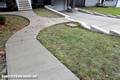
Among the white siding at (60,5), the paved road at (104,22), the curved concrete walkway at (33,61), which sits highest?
the white siding at (60,5)

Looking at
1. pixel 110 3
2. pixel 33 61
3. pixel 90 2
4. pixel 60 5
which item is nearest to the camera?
pixel 33 61

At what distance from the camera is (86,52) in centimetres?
517

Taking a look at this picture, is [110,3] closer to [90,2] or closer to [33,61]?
[90,2]

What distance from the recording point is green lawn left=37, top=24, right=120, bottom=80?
400 cm

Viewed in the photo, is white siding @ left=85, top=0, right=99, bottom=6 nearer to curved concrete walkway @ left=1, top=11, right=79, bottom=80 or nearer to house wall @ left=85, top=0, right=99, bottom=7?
house wall @ left=85, top=0, right=99, bottom=7

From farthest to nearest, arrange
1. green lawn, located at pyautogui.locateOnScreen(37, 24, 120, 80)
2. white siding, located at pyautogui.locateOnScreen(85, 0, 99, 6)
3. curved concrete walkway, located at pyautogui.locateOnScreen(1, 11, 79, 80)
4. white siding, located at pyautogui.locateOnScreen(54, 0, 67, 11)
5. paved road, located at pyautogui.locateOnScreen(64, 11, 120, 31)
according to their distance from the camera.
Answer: white siding, located at pyautogui.locateOnScreen(85, 0, 99, 6), white siding, located at pyautogui.locateOnScreen(54, 0, 67, 11), paved road, located at pyautogui.locateOnScreen(64, 11, 120, 31), green lawn, located at pyautogui.locateOnScreen(37, 24, 120, 80), curved concrete walkway, located at pyautogui.locateOnScreen(1, 11, 79, 80)

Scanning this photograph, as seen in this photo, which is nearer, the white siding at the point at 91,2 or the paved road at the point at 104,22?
the paved road at the point at 104,22

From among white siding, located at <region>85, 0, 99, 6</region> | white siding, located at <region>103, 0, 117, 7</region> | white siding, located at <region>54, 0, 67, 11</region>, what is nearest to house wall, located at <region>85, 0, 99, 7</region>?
white siding, located at <region>85, 0, 99, 6</region>

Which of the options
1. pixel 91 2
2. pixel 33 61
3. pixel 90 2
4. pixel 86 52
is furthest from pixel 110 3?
pixel 33 61

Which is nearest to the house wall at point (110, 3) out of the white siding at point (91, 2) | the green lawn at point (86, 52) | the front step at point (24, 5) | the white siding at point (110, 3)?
the white siding at point (110, 3)

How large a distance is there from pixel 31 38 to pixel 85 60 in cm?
301

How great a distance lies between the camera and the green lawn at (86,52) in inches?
157

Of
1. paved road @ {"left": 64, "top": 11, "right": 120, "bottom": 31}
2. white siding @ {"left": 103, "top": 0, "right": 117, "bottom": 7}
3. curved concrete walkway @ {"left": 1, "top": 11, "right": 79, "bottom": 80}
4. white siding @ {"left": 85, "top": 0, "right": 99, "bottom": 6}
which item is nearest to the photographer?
curved concrete walkway @ {"left": 1, "top": 11, "right": 79, "bottom": 80}

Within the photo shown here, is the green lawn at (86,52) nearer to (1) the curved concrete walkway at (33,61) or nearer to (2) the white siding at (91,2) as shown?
(1) the curved concrete walkway at (33,61)
